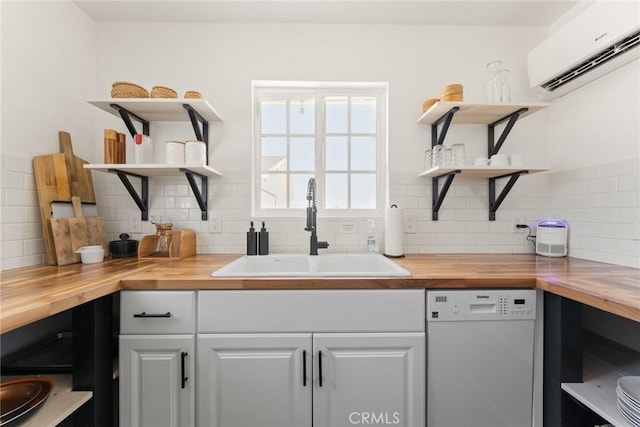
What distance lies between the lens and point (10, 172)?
1336mm

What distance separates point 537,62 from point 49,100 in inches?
113

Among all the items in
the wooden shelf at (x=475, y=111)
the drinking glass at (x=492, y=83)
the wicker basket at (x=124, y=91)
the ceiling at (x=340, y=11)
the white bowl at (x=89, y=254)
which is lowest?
the white bowl at (x=89, y=254)

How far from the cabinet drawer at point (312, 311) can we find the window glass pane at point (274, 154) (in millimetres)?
1047

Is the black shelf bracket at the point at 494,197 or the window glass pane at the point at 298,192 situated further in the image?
the window glass pane at the point at 298,192

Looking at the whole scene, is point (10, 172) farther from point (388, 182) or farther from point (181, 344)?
point (388, 182)

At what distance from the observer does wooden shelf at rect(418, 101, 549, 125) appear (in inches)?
62.0

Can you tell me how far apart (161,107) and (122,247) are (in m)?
0.88

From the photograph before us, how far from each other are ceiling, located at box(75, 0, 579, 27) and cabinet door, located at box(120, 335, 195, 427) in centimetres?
189

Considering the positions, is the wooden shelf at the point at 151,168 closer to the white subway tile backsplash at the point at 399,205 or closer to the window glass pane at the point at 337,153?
the white subway tile backsplash at the point at 399,205

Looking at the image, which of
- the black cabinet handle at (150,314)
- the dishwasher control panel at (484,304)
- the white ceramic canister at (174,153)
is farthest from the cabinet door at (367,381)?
the white ceramic canister at (174,153)

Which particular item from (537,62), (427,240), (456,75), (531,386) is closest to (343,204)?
(427,240)

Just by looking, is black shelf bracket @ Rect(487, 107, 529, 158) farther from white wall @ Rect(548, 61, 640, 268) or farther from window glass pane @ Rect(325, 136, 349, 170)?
window glass pane @ Rect(325, 136, 349, 170)

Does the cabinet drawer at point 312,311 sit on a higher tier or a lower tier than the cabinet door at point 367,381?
higher

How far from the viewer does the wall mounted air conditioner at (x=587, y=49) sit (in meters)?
1.30
